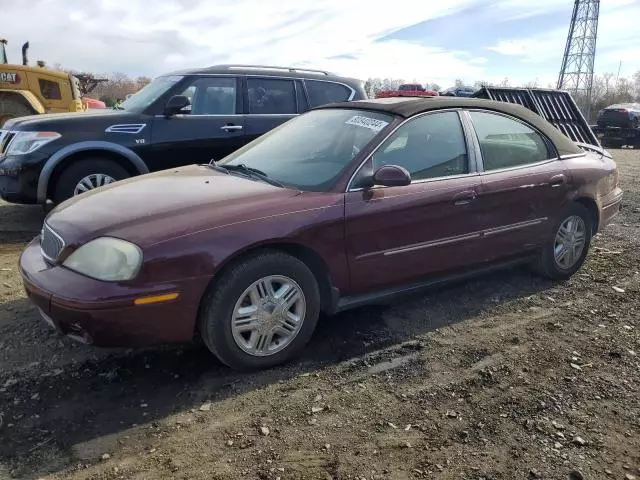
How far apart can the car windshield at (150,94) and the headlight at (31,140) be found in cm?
101

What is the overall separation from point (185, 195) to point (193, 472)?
1.67 metres

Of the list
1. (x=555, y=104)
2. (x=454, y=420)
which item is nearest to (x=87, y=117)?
(x=454, y=420)

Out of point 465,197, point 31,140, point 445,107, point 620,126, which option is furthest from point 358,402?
point 620,126

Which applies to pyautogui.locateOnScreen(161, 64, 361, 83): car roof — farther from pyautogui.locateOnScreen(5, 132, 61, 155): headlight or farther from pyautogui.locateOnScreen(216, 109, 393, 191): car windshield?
pyautogui.locateOnScreen(216, 109, 393, 191): car windshield

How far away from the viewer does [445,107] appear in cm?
423

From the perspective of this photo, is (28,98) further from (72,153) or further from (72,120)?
(72,153)

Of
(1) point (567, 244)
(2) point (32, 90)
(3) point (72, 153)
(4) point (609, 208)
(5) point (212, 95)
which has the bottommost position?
(1) point (567, 244)

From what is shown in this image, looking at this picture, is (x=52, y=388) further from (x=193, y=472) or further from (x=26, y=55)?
(x=26, y=55)

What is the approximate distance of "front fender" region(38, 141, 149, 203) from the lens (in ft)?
19.6

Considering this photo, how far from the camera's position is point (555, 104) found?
823 centimetres

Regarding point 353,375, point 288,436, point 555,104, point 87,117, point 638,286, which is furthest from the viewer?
point 555,104

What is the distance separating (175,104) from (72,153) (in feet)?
4.12

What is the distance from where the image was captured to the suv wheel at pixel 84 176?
6.11 m

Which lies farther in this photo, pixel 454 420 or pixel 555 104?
pixel 555 104
